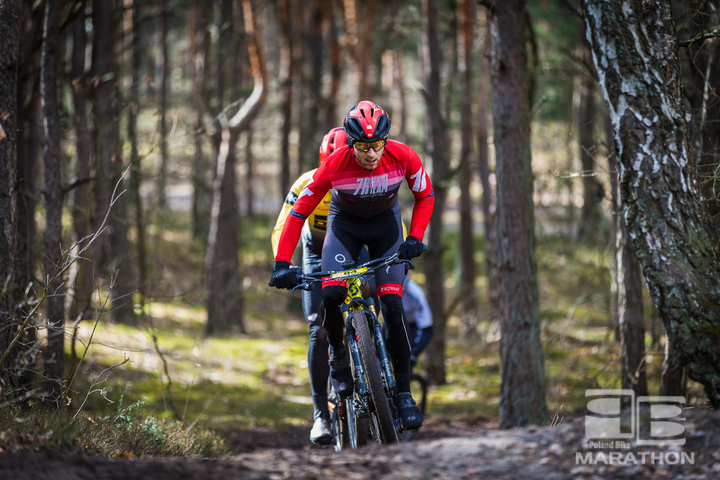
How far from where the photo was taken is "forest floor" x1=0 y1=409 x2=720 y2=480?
3.64 m

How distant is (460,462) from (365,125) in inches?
105

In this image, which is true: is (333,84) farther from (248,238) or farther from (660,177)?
(660,177)

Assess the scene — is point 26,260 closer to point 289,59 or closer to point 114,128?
point 114,128

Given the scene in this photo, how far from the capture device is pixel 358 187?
5.47 metres

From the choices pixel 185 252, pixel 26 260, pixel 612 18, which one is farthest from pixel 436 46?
pixel 185 252

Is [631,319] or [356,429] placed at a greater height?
[631,319]

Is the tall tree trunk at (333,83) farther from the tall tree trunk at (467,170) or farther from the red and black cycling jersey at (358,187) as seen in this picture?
the red and black cycling jersey at (358,187)

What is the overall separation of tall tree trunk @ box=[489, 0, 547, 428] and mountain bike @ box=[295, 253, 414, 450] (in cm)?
291

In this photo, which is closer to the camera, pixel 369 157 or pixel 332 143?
pixel 369 157

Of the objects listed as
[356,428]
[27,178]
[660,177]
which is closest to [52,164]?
[27,178]

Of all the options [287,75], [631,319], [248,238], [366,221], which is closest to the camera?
[366,221]

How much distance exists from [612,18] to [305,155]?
14695 mm

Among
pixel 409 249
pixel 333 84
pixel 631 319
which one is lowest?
pixel 631 319

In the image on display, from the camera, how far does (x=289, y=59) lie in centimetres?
1861
